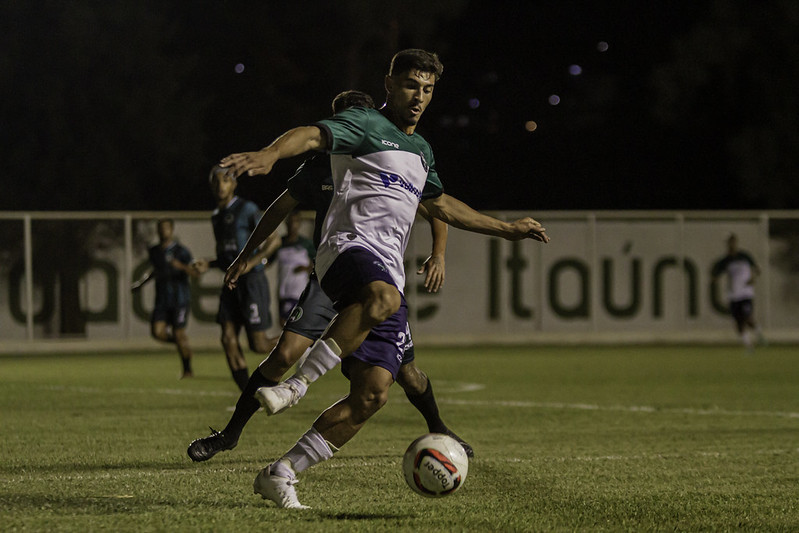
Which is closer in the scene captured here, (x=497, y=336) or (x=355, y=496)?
(x=355, y=496)

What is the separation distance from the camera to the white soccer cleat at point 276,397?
17.9 ft

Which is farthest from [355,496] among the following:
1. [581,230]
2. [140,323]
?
[581,230]

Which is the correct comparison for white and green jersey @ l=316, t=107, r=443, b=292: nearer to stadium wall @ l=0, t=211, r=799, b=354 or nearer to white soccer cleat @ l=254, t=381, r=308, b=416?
white soccer cleat @ l=254, t=381, r=308, b=416

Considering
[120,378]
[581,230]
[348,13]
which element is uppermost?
[348,13]

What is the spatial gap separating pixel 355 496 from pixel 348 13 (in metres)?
28.4

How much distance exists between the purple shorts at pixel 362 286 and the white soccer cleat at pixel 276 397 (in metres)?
0.70

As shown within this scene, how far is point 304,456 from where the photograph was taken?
619 cm

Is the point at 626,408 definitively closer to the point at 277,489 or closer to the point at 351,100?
the point at 351,100

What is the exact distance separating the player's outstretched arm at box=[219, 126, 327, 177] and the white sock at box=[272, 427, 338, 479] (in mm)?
1364

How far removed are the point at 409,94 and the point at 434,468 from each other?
181cm

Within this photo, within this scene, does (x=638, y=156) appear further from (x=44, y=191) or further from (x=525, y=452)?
(x=525, y=452)

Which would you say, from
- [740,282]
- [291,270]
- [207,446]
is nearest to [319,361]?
[207,446]

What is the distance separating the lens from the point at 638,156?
4038 cm

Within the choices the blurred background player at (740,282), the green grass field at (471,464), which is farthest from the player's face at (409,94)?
the blurred background player at (740,282)
